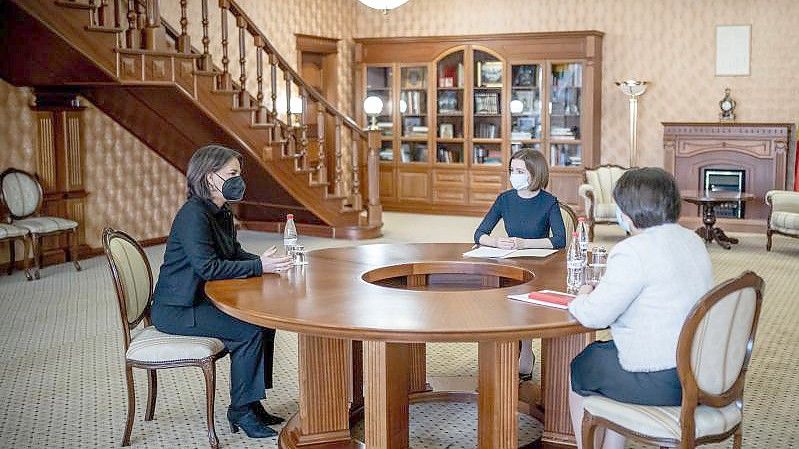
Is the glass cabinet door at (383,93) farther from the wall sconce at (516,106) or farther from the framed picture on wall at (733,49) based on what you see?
the framed picture on wall at (733,49)

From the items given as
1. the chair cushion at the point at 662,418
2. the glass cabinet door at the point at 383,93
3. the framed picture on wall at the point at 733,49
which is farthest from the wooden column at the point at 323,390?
the glass cabinet door at the point at 383,93

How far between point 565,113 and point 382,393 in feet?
28.5

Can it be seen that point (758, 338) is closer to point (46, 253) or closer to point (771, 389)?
point (771, 389)

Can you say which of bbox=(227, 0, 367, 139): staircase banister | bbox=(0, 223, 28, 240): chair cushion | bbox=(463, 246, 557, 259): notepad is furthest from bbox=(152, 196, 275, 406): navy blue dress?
bbox=(227, 0, 367, 139): staircase banister

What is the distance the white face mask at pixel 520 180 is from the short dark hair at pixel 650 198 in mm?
1686

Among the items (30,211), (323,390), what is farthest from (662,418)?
(30,211)

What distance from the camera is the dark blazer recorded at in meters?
3.78

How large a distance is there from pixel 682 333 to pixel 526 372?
2.09 metres

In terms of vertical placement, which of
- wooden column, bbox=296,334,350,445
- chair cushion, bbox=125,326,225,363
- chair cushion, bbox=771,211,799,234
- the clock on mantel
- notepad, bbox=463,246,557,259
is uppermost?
the clock on mantel

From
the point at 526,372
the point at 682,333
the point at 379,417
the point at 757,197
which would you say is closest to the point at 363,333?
the point at 379,417

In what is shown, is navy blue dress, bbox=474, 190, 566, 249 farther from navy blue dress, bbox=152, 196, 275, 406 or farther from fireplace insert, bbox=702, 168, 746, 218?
fireplace insert, bbox=702, 168, 746, 218

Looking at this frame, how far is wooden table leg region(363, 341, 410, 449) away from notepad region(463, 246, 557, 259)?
976 mm

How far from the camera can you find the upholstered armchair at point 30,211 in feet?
25.7

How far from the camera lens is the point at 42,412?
4.39 meters
